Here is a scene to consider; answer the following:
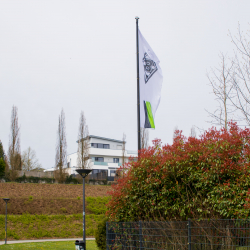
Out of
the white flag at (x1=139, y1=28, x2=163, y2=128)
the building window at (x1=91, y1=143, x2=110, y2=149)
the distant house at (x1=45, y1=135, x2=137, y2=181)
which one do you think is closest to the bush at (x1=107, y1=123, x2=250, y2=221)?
the white flag at (x1=139, y1=28, x2=163, y2=128)

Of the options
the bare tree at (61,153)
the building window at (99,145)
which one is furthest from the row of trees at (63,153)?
the building window at (99,145)

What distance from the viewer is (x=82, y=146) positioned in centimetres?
3925

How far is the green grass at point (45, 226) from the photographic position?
67.1 ft

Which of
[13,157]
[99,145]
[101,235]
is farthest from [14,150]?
[101,235]

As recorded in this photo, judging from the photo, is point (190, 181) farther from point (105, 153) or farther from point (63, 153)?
point (105, 153)

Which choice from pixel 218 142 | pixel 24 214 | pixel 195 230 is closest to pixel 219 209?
pixel 195 230

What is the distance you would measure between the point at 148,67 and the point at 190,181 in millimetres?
5289

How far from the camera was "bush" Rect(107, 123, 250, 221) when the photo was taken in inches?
257

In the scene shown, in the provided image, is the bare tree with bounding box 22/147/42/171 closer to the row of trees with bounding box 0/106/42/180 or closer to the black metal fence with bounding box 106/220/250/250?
the row of trees with bounding box 0/106/42/180

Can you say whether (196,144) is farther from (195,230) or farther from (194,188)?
(195,230)

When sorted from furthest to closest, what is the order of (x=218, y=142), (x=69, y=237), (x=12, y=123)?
(x=12, y=123), (x=69, y=237), (x=218, y=142)

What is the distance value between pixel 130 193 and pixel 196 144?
2.24m

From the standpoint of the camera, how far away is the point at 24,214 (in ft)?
75.1

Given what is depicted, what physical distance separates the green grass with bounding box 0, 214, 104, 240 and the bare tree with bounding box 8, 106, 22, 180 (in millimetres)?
13082
